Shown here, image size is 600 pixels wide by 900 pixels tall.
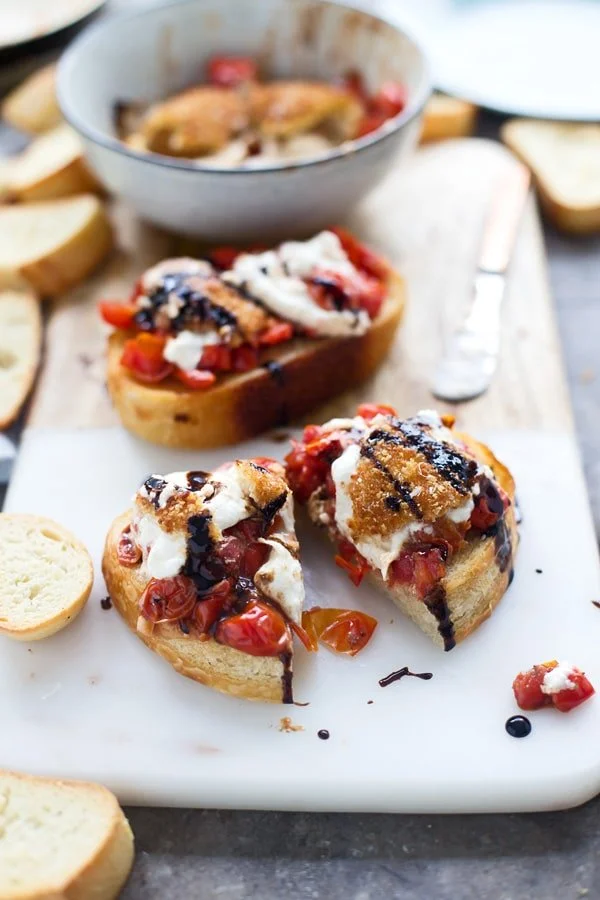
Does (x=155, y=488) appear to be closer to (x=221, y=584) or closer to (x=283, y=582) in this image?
(x=221, y=584)

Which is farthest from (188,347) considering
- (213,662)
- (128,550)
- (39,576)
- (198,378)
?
(213,662)

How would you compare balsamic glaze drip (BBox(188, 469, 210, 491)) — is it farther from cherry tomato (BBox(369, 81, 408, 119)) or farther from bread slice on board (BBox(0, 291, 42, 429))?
cherry tomato (BBox(369, 81, 408, 119))

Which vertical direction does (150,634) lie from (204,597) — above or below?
below

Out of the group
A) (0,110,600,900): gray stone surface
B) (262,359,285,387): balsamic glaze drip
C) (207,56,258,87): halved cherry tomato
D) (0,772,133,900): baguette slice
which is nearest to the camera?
(0,772,133,900): baguette slice

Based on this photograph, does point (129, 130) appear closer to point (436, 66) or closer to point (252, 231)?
point (252, 231)

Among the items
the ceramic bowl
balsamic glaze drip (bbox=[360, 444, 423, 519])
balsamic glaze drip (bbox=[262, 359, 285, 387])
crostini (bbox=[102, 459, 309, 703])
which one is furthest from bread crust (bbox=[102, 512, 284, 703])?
the ceramic bowl

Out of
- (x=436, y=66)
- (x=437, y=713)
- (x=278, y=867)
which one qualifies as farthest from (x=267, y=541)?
(x=436, y=66)
